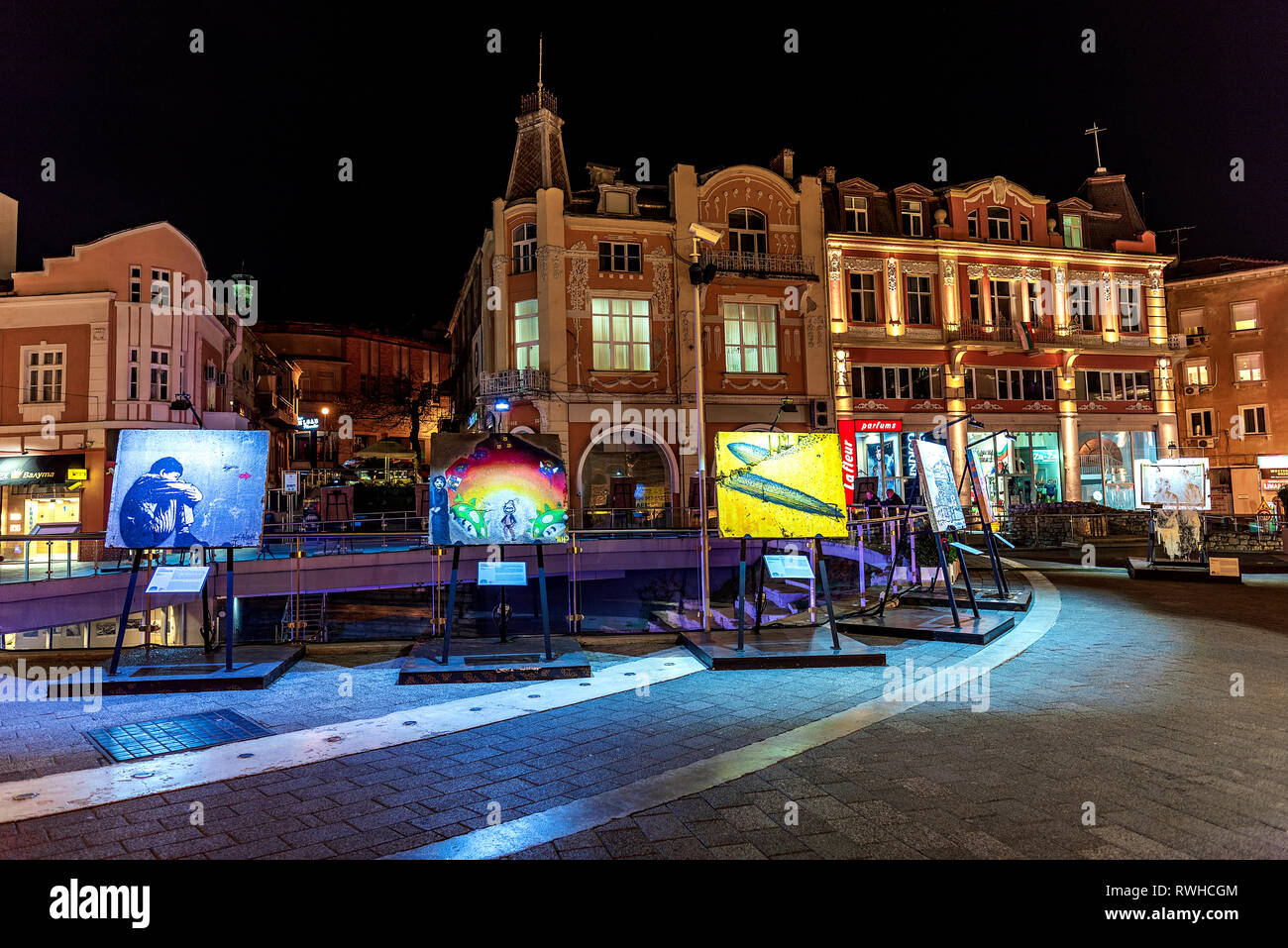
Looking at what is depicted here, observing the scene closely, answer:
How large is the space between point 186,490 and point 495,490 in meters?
3.24

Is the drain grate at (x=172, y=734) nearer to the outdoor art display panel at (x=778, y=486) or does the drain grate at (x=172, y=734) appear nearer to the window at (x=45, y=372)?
the outdoor art display panel at (x=778, y=486)

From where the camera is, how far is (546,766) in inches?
188

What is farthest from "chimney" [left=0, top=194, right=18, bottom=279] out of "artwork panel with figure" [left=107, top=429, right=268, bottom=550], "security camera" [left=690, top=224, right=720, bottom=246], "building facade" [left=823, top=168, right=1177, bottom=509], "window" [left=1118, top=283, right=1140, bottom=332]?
"window" [left=1118, top=283, right=1140, bottom=332]

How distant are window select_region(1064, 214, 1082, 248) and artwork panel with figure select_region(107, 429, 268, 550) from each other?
38943 millimetres

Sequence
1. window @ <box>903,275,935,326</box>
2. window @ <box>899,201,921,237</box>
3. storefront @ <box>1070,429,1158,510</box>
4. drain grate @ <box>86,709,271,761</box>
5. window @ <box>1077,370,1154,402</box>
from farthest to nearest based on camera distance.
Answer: window @ <box>1077,370,1154,402</box> < storefront @ <box>1070,429,1158,510</box> < window @ <box>899,201,921,237</box> < window @ <box>903,275,935,326</box> < drain grate @ <box>86,709,271,761</box>

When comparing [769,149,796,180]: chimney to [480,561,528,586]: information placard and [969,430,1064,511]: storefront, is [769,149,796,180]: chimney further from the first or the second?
[480,561,528,586]: information placard

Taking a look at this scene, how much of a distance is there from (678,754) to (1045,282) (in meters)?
37.3

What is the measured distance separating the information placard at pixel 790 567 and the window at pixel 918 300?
94.0 feet

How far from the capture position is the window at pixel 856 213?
111ft

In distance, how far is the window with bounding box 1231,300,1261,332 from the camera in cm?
3972

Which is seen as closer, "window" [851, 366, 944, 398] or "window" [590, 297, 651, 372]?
"window" [590, 297, 651, 372]
